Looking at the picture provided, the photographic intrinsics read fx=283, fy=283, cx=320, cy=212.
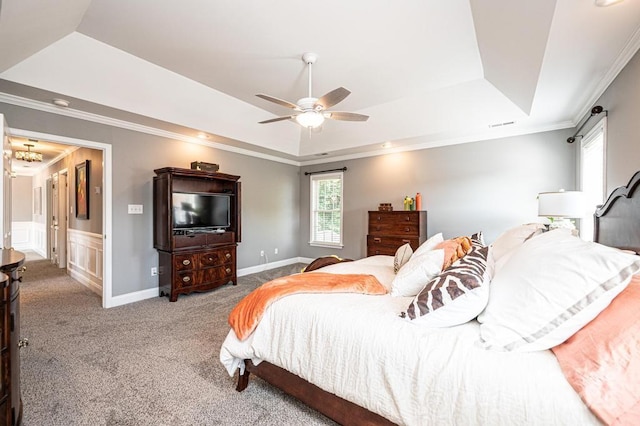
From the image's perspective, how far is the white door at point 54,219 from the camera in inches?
246

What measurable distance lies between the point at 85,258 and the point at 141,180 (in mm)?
1899

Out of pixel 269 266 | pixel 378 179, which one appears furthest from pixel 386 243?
pixel 269 266

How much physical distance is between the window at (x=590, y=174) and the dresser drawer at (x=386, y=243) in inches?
82.4

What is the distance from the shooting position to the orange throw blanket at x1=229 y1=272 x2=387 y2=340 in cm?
178

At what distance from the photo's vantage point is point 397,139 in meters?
4.70

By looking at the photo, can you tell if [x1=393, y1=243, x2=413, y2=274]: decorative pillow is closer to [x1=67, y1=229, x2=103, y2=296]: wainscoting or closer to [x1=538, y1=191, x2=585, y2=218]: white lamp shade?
[x1=538, y1=191, x2=585, y2=218]: white lamp shade

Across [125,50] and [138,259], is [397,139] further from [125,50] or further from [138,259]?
[138,259]

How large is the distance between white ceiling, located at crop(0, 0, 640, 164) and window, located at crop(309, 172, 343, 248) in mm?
2007

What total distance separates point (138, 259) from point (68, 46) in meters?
2.64

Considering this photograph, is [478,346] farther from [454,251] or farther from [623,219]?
[623,219]

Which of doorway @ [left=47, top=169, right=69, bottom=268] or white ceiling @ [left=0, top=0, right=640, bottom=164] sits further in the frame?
doorway @ [left=47, top=169, right=69, bottom=268]

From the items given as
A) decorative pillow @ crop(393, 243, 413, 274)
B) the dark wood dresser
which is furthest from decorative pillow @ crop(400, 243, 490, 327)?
the dark wood dresser

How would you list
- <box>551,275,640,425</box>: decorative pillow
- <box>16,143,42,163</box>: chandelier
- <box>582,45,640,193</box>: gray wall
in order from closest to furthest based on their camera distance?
<box>551,275,640,425</box>: decorative pillow, <box>582,45,640,193</box>: gray wall, <box>16,143,42,163</box>: chandelier

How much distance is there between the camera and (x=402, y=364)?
4.10ft
